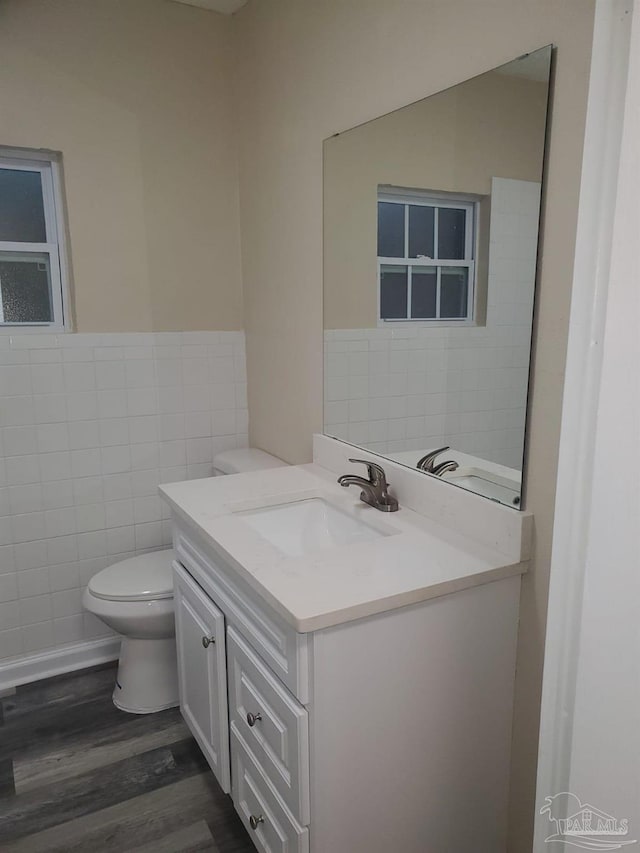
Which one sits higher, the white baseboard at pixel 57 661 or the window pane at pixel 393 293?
the window pane at pixel 393 293

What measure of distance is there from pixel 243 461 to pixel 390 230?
118 cm

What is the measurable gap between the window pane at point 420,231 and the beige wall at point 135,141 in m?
1.21

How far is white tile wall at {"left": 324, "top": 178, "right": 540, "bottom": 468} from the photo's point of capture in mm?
1392

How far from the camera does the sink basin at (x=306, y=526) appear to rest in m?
1.77

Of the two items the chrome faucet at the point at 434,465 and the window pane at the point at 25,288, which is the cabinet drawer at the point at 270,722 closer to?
the chrome faucet at the point at 434,465

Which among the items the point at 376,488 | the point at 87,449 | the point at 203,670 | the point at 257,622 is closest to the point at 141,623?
the point at 203,670

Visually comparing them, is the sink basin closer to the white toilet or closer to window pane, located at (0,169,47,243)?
the white toilet

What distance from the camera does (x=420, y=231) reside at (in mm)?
1724

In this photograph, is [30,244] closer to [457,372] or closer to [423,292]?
[423,292]

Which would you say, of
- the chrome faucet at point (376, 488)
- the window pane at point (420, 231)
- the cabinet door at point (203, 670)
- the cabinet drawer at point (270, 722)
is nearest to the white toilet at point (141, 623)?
the cabinet door at point (203, 670)

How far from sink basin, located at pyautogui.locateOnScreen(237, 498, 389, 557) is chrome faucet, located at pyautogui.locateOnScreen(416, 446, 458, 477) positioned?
0.74 ft
